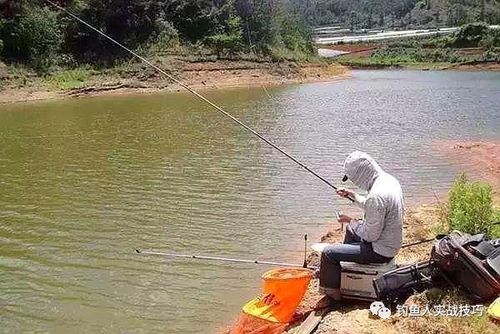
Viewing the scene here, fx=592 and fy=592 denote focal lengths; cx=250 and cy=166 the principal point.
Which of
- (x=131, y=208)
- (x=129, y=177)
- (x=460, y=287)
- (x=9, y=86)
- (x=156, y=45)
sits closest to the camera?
(x=460, y=287)

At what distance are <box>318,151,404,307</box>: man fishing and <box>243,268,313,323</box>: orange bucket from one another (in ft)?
1.03

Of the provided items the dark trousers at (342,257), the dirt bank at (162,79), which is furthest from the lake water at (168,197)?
the dirt bank at (162,79)

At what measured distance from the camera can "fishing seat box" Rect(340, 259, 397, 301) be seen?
5902 millimetres

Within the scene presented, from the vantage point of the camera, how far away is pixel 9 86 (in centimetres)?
3369

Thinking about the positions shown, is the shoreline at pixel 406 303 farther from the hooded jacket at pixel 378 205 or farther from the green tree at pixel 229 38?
the green tree at pixel 229 38

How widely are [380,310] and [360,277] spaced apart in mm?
474

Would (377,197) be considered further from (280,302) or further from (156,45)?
(156,45)

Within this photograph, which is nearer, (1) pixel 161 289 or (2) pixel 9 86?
(1) pixel 161 289

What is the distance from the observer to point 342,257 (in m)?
5.96

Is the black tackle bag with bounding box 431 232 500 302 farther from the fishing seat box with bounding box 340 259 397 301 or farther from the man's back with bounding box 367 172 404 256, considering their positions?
the fishing seat box with bounding box 340 259 397 301

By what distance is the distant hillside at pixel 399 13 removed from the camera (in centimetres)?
11460

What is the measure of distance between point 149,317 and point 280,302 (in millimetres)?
1766

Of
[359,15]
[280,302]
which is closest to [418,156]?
[280,302]

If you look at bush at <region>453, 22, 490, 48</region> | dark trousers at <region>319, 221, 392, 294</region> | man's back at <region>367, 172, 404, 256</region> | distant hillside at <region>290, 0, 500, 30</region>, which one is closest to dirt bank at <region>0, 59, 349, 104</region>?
dark trousers at <region>319, 221, 392, 294</region>
